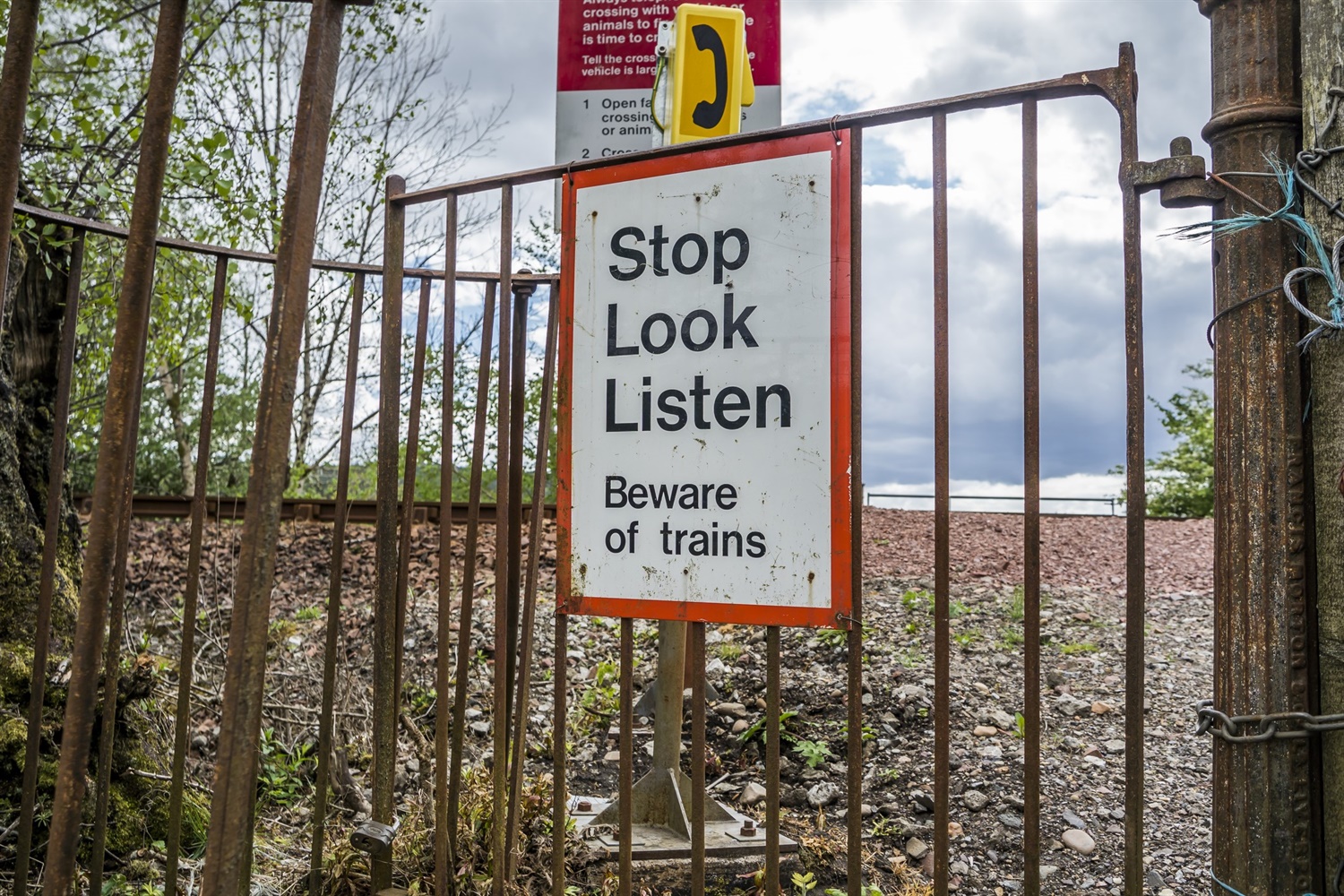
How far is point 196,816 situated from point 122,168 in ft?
14.8

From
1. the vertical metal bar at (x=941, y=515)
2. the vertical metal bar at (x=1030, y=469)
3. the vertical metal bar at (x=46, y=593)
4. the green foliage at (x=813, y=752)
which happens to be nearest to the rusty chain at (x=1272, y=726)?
the vertical metal bar at (x=1030, y=469)

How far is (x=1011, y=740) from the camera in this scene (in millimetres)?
4336

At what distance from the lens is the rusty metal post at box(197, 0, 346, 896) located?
1241mm

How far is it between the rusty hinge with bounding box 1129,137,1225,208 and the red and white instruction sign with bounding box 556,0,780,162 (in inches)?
108

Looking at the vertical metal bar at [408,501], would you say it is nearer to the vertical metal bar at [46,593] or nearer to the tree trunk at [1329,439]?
the vertical metal bar at [46,593]

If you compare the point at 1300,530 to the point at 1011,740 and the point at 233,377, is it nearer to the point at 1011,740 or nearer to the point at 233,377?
the point at 1011,740

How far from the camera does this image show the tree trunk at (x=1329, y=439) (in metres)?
1.94

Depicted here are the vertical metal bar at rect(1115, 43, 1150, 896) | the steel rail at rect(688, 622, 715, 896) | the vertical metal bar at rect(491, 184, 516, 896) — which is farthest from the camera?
the vertical metal bar at rect(491, 184, 516, 896)

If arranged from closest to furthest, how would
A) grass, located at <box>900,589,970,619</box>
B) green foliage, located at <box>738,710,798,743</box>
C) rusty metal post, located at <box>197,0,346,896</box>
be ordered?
rusty metal post, located at <box>197,0,346,896</box> → green foliage, located at <box>738,710,798,743</box> → grass, located at <box>900,589,970,619</box>

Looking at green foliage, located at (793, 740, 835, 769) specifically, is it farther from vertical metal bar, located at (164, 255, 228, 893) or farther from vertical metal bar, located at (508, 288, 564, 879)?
vertical metal bar, located at (164, 255, 228, 893)

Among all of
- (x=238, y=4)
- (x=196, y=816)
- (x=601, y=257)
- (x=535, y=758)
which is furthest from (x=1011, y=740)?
(x=238, y=4)

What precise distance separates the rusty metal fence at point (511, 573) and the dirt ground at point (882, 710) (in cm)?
30

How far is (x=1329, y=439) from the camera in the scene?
196cm

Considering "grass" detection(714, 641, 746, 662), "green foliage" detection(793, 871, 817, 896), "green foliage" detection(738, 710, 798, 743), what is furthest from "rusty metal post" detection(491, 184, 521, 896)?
"grass" detection(714, 641, 746, 662)
